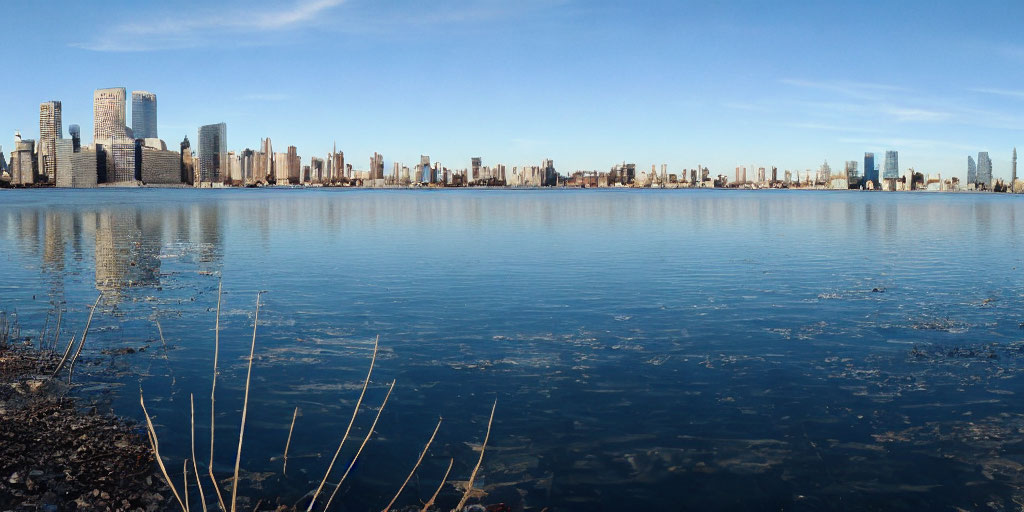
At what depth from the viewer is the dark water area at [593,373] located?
13039 mm

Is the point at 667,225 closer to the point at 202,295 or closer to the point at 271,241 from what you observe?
the point at 271,241

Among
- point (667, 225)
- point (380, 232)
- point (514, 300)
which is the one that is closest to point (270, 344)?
point (514, 300)

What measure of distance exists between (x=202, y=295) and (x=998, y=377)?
28.3m

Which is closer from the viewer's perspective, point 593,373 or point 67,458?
point 67,458

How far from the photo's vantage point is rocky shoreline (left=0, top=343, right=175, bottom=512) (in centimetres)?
1176

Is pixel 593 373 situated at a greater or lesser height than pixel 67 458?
greater

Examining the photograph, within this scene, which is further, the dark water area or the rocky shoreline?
the dark water area

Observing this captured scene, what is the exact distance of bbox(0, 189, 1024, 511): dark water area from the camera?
513 inches

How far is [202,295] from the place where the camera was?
1259 inches

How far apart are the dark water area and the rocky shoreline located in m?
0.69

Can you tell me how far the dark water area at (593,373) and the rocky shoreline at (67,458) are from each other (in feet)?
2.27

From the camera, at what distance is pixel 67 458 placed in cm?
1332

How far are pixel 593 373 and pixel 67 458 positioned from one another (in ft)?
37.7

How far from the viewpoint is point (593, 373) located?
19.3 m
